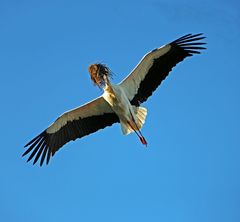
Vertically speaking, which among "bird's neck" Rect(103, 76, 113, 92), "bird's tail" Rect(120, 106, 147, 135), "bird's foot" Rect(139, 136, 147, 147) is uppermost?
"bird's neck" Rect(103, 76, 113, 92)

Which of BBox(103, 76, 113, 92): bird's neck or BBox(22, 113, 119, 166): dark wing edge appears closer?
BBox(103, 76, 113, 92): bird's neck

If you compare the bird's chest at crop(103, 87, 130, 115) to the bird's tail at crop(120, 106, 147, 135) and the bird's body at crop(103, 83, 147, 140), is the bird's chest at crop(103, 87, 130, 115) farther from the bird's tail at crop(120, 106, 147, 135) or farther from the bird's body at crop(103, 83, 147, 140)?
the bird's tail at crop(120, 106, 147, 135)

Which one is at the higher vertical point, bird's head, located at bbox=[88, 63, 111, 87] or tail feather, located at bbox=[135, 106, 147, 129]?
bird's head, located at bbox=[88, 63, 111, 87]

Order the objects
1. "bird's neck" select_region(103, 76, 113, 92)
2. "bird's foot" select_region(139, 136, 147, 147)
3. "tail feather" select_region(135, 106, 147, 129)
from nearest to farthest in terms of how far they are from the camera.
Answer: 1. "bird's neck" select_region(103, 76, 113, 92)
2. "bird's foot" select_region(139, 136, 147, 147)
3. "tail feather" select_region(135, 106, 147, 129)

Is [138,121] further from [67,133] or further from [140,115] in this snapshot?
[67,133]

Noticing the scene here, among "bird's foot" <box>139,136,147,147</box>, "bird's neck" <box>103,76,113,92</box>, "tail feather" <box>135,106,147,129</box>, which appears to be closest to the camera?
"bird's neck" <box>103,76,113,92</box>

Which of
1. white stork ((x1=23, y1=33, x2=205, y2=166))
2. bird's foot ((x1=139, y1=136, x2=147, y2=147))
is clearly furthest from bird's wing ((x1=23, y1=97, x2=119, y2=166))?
bird's foot ((x1=139, y1=136, x2=147, y2=147))

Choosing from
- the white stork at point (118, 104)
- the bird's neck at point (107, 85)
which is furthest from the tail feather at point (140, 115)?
the bird's neck at point (107, 85)

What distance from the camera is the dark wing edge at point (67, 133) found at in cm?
800

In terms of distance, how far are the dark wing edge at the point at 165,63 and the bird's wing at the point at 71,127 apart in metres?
0.54

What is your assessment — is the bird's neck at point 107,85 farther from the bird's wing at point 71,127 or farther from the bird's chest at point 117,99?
the bird's wing at point 71,127

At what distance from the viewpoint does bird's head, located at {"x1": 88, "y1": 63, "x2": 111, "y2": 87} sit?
7.39 m

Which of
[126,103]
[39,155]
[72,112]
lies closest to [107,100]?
[126,103]

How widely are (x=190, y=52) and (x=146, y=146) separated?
61.7 inches
